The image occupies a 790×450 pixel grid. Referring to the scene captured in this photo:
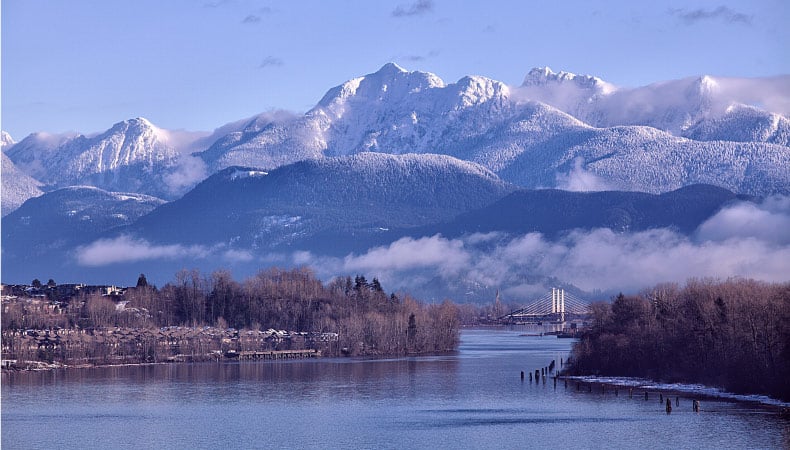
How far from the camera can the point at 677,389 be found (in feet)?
378

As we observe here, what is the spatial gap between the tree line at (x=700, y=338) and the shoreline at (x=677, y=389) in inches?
30.3

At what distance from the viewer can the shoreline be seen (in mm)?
101938

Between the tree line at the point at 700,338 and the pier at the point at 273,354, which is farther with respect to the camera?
the pier at the point at 273,354

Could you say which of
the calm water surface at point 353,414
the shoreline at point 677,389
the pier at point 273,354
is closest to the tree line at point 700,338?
the shoreline at point 677,389

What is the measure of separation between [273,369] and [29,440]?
224 feet

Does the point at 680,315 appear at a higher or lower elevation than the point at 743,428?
higher

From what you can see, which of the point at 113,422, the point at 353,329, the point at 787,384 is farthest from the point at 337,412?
the point at 353,329

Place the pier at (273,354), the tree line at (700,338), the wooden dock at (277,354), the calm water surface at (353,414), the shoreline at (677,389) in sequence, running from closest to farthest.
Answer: the calm water surface at (353,414)
the shoreline at (677,389)
the tree line at (700,338)
the pier at (273,354)
the wooden dock at (277,354)

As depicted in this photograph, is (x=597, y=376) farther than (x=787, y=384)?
Yes

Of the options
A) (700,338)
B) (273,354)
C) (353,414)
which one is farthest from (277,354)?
(353,414)

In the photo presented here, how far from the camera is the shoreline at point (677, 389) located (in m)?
102

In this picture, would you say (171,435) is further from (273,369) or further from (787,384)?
(273,369)

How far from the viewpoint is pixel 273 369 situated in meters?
158

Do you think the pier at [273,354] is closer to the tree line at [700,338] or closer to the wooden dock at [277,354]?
the wooden dock at [277,354]
